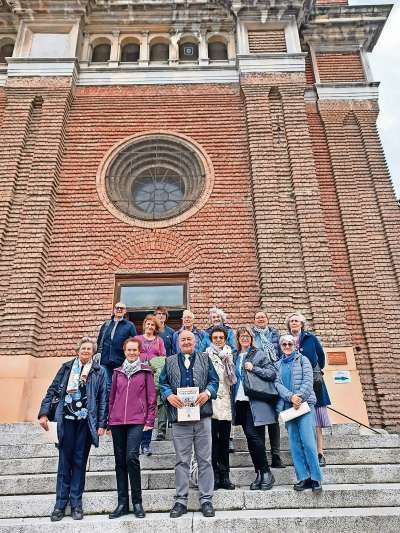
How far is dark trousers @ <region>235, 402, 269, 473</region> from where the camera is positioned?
507 centimetres

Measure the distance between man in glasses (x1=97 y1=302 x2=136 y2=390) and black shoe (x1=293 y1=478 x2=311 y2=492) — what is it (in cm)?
307

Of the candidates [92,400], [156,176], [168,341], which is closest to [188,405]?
[92,400]

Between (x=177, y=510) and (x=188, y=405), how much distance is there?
101 cm

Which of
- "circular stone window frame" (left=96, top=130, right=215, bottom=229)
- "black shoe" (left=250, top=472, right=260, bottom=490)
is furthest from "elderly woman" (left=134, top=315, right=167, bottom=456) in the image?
"circular stone window frame" (left=96, top=130, right=215, bottom=229)

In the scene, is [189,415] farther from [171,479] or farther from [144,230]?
[144,230]

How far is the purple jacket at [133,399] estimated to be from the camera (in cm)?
471

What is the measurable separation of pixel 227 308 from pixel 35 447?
520 centimetres

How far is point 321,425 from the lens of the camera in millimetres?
5688

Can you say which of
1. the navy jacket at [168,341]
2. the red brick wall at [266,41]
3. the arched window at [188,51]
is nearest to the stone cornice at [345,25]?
the red brick wall at [266,41]

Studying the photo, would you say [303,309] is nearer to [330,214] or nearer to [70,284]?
[330,214]

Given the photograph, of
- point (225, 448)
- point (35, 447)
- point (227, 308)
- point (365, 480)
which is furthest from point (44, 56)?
point (365, 480)

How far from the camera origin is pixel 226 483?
5.00 m

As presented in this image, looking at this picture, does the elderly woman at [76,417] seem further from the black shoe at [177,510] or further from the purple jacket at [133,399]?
the black shoe at [177,510]

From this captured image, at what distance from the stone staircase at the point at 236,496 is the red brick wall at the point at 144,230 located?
166 inches
